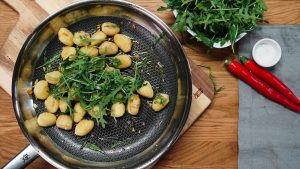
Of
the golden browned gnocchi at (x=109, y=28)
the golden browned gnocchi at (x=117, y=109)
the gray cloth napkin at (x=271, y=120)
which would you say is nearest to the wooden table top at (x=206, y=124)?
the gray cloth napkin at (x=271, y=120)

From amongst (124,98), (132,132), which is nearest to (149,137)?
(132,132)

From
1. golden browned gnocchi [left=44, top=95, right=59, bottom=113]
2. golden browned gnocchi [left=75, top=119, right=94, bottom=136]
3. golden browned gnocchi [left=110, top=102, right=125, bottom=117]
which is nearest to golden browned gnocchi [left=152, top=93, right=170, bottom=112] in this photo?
golden browned gnocchi [left=110, top=102, right=125, bottom=117]

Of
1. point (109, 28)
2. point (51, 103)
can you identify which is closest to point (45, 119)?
point (51, 103)

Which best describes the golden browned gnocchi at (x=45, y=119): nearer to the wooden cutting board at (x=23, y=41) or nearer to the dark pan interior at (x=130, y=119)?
the dark pan interior at (x=130, y=119)

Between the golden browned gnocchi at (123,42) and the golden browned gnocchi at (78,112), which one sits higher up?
the golden browned gnocchi at (123,42)

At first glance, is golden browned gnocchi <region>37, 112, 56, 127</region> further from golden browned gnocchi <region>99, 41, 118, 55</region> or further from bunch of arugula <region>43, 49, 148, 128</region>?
golden browned gnocchi <region>99, 41, 118, 55</region>

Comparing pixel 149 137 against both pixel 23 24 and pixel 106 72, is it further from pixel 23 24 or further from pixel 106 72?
pixel 23 24
